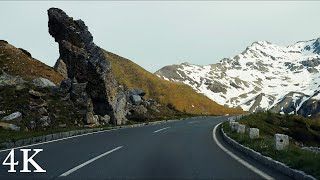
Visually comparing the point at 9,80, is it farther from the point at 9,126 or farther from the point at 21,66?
the point at 9,126

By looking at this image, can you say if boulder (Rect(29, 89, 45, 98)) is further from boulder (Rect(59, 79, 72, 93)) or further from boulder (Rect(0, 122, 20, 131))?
boulder (Rect(0, 122, 20, 131))

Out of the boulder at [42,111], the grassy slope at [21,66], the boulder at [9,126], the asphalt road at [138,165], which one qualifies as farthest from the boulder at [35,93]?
the asphalt road at [138,165]

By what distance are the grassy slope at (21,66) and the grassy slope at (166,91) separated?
52.9 metres

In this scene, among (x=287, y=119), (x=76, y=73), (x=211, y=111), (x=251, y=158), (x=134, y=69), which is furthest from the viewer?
(x=134, y=69)

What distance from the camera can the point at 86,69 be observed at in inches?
1538

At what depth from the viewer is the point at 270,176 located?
10195mm

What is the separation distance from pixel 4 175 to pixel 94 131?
19697 mm

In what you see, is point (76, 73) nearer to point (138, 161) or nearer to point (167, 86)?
point (138, 161)

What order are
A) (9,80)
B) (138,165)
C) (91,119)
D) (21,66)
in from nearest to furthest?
(138,165) < (91,119) < (9,80) < (21,66)

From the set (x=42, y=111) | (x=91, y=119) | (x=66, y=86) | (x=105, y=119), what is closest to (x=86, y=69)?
(x=66, y=86)

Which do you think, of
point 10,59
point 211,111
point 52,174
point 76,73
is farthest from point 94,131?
point 211,111

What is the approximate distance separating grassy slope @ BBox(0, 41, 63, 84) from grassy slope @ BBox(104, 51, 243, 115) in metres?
52.9

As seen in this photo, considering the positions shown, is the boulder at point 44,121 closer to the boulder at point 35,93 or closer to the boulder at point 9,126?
the boulder at point 9,126

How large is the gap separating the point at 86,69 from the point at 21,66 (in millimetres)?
15719
